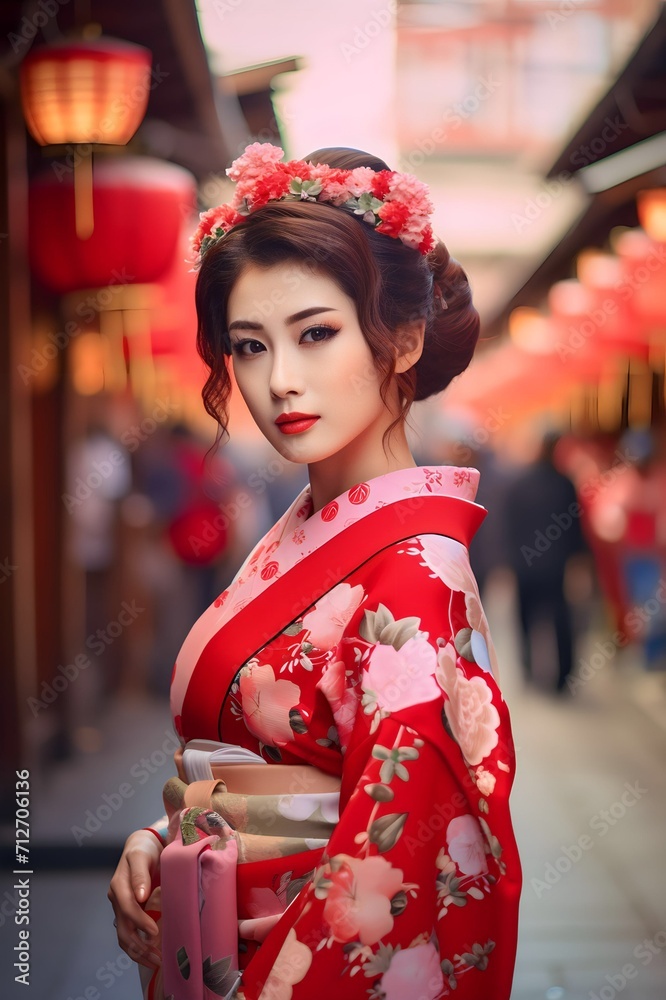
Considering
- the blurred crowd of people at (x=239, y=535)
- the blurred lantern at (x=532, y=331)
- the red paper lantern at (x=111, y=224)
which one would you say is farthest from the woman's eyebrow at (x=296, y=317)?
the blurred lantern at (x=532, y=331)

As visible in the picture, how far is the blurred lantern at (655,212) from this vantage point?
5.96 meters

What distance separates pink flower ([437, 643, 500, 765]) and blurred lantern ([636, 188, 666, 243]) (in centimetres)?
506

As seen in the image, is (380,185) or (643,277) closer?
(380,185)

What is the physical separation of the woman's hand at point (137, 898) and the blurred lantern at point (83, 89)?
3.28 metres

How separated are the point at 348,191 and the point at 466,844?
99 cm

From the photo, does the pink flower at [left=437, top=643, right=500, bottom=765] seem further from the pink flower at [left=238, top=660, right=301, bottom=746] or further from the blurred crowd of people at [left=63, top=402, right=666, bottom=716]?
the blurred crowd of people at [left=63, top=402, right=666, bottom=716]

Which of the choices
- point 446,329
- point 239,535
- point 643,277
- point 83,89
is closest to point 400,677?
point 446,329

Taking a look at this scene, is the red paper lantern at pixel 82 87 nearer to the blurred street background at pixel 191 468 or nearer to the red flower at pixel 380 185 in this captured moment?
the blurred street background at pixel 191 468

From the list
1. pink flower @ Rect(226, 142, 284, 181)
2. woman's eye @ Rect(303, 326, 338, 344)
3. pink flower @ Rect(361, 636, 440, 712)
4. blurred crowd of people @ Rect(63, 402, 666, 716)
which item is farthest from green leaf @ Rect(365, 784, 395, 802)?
blurred crowd of people @ Rect(63, 402, 666, 716)

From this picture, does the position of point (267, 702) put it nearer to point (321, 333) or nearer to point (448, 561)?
point (448, 561)

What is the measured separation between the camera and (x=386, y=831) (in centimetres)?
144

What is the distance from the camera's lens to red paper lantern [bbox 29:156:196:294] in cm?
455

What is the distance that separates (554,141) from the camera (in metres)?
6.61

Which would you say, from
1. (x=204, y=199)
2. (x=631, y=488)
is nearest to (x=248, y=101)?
(x=204, y=199)
